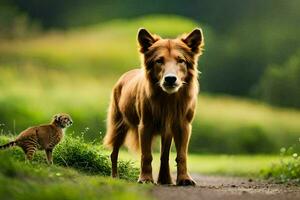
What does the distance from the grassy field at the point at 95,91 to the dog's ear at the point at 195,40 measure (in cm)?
832

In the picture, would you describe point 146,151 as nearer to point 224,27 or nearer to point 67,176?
point 67,176

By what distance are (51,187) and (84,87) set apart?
621 inches

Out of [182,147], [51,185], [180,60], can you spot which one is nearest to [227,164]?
[182,147]

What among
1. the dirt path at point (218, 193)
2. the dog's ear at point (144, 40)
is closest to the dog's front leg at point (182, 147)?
the dirt path at point (218, 193)

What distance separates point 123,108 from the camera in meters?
12.0

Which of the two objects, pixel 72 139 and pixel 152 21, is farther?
pixel 152 21

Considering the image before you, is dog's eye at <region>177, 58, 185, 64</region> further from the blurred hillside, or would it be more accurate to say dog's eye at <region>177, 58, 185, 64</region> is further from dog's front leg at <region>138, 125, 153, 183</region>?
the blurred hillside

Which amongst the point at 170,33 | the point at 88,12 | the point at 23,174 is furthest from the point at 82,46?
the point at 23,174

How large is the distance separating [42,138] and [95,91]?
42.8 feet

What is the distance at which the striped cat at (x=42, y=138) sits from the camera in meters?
10.2

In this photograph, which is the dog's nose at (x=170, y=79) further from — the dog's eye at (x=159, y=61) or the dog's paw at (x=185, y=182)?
the dog's paw at (x=185, y=182)

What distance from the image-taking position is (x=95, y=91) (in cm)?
2341

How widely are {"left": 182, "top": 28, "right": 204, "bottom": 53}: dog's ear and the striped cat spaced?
1823 mm

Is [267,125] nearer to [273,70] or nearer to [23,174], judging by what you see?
[273,70]
